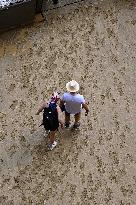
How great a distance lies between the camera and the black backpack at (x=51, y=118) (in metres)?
7.43

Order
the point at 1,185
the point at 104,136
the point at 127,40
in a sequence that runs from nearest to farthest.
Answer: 1. the point at 1,185
2. the point at 104,136
3. the point at 127,40

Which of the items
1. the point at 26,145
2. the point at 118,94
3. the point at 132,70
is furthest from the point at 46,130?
the point at 132,70

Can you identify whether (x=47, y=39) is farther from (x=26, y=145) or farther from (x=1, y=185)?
(x=1, y=185)

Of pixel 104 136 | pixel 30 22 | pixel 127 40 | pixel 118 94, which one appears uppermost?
pixel 30 22

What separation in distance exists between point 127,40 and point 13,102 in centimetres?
264

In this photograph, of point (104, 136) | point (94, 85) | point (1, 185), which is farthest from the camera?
point (94, 85)

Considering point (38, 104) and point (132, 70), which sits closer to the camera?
point (38, 104)

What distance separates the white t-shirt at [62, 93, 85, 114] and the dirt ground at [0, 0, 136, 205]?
2.28 ft

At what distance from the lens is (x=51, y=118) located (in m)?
7.53

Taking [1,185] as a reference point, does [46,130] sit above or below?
above

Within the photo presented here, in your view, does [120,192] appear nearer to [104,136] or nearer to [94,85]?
[104,136]

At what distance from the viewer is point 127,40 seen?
9.48 metres

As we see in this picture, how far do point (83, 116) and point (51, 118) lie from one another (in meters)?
1.10

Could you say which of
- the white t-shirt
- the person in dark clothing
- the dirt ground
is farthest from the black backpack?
the dirt ground
